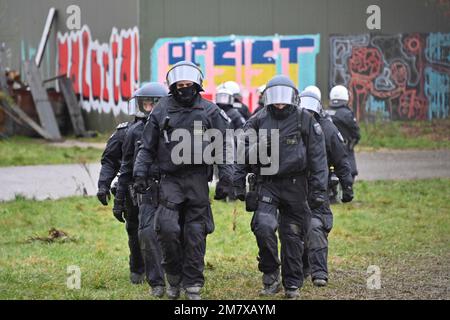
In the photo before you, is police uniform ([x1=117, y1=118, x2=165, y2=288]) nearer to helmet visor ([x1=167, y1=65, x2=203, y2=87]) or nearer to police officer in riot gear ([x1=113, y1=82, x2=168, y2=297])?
police officer in riot gear ([x1=113, y1=82, x2=168, y2=297])

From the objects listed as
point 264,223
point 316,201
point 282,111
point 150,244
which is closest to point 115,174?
point 150,244

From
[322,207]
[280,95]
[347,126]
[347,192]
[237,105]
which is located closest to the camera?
[280,95]

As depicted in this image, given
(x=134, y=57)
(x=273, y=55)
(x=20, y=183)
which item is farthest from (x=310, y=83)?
(x=20, y=183)

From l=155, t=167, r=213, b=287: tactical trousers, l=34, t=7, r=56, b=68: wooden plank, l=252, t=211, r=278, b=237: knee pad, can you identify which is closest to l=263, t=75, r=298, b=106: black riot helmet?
l=155, t=167, r=213, b=287: tactical trousers

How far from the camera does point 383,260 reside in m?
11.7

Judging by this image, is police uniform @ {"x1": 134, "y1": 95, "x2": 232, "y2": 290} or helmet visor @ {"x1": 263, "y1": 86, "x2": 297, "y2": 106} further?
helmet visor @ {"x1": 263, "y1": 86, "x2": 297, "y2": 106}

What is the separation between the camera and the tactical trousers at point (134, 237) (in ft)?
33.1

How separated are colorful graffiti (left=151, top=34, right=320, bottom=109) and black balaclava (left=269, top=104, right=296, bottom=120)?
18945mm

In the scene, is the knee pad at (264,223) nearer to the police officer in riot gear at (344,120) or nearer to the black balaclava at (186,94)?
the black balaclava at (186,94)

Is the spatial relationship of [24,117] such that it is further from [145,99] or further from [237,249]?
[145,99]

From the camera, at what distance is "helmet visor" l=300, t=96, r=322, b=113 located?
10.4 metres

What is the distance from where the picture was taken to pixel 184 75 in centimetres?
927

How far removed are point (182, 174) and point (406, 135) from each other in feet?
58.3
